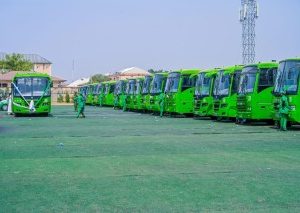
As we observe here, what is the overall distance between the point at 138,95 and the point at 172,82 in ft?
32.2

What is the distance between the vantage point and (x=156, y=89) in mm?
38438

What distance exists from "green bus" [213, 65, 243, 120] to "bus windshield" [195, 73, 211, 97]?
1.11 meters

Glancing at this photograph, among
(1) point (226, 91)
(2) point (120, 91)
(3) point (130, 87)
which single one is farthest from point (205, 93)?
(2) point (120, 91)

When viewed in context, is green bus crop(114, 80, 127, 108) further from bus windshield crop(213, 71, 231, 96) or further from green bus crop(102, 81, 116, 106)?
bus windshield crop(213, 71, 231, 96)

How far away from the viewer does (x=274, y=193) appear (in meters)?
8.14

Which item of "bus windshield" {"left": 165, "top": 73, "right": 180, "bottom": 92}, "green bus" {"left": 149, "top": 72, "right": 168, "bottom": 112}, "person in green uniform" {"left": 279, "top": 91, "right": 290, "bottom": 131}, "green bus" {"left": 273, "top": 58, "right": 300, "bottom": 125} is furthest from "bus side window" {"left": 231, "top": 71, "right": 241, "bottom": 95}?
"green bus" {"left": 149, "top": 72, "right": 168, "bottom": 112}

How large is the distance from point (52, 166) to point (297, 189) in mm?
4763

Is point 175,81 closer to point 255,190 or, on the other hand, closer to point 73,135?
point 73,135

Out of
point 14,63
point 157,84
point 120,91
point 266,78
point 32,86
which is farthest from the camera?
point 14,63

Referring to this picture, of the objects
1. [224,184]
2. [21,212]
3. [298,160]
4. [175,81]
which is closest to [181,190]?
[224,184]

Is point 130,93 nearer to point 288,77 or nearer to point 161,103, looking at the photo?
point 161,103

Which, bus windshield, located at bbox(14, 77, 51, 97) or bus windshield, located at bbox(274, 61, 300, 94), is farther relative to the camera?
bus windshield, located at bbox(14, 77, 51, 97)

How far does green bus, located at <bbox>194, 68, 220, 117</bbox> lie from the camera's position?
98.4 ft

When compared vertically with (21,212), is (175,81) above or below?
above
